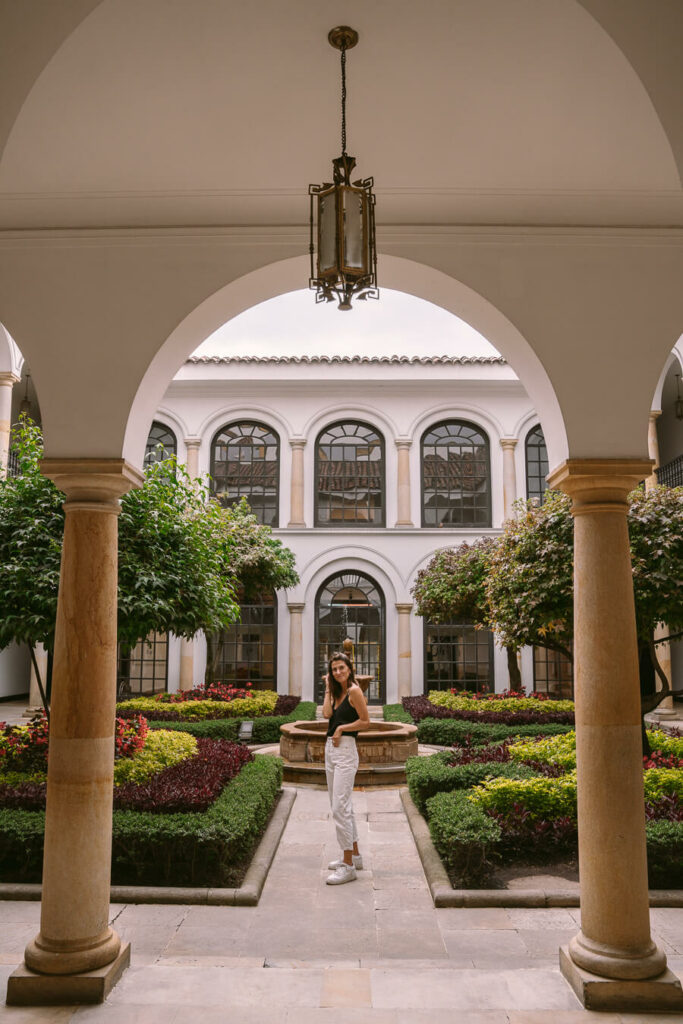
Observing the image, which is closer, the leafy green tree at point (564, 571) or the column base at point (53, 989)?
the column base at point (53, 989)

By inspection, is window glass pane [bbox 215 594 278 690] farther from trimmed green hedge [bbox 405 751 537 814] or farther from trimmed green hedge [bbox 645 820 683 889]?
trimmed green hedge [bbox 645 820 683 889]

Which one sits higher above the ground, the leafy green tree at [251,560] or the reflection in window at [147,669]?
the leafy green tree at [251,560]

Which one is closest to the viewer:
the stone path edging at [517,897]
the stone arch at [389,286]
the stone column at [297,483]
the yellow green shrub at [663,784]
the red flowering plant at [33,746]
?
the stone arch at [389,286]

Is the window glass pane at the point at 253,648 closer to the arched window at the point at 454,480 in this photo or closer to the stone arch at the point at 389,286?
the arched window at the point at 454,480

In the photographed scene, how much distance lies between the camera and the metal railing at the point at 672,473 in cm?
1858

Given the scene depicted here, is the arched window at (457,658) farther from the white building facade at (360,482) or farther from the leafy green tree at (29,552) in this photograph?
the leafy green tree at (29,552)

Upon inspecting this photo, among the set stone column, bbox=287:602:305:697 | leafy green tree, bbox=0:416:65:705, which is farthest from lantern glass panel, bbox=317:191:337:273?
stone column, bbox=287:602:305:697

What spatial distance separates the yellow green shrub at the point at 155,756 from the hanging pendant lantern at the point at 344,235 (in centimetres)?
596

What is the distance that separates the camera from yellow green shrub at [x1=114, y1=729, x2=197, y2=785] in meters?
7.99

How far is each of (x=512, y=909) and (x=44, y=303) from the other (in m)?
5.05

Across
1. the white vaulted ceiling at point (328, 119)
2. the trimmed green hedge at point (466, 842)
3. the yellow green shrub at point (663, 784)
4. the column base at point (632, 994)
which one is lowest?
the column base at point (632, 994)

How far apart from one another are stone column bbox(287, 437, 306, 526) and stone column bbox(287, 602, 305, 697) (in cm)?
205

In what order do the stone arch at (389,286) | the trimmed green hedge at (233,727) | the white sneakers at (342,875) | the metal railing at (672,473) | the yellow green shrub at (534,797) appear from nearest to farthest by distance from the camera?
1. the stone arch at (389,286)
2. the white sneakers at (342,875)
3. the yellow green shrub at (534,797)
4. the trimmed green hedge at (233,727)
5. the metal railing at (672,473)

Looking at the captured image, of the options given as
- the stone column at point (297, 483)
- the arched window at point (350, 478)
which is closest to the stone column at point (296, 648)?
the stone column at point (297, 483)
